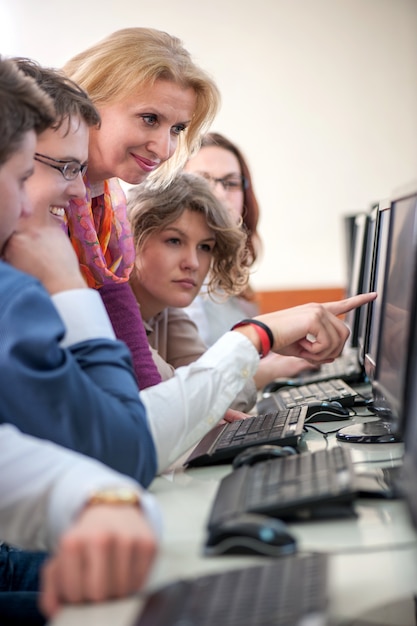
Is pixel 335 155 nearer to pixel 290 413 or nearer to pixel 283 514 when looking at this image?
pixel 290 413

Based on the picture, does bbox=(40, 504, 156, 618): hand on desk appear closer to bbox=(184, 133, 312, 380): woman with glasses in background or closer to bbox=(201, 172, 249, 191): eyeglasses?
bbox=(184, 133, 312, 380): woman with glasses in background

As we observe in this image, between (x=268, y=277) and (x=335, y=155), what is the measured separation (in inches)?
32.3

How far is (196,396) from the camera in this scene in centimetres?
137

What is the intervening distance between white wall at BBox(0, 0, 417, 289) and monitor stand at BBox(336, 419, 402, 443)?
3.48m

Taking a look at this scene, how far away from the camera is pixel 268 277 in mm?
5199

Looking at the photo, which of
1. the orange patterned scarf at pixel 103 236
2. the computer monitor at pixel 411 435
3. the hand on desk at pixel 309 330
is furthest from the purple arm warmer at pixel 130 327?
the computer monitor at pixel 411 435

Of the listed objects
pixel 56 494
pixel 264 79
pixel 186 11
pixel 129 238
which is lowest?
pixel 56 494

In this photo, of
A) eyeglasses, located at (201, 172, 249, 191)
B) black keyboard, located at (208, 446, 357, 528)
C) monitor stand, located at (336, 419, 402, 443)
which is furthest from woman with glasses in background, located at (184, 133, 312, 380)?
black keyboard, located at (208, 446, 357, 528)

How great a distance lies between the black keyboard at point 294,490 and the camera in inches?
40.2

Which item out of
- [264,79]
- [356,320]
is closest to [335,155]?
[264,79]

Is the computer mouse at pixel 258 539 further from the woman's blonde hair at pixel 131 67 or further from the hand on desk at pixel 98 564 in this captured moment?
the woman's blonde hair at pixel 131 67

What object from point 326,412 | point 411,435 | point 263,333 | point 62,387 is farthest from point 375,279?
point 62,387

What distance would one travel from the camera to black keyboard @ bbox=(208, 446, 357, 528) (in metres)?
1.02

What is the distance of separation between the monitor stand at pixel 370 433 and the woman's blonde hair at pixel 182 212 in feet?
2.55
